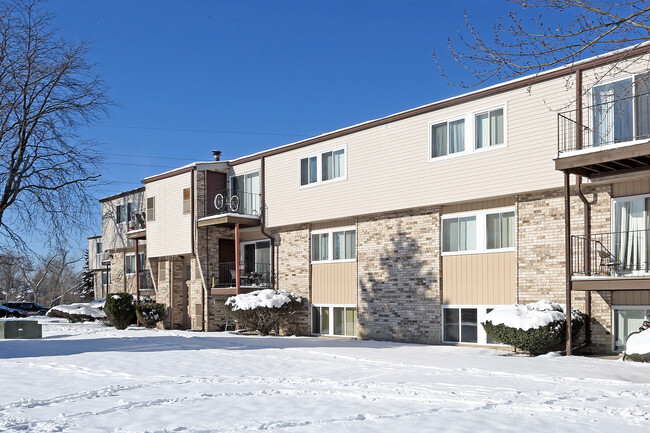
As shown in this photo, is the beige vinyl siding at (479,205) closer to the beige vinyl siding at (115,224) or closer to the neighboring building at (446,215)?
the neighboring building at (446,215)

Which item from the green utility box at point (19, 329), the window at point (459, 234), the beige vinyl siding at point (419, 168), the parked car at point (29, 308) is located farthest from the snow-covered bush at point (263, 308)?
the parked car at point (29, 308)

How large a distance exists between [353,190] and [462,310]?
5297 millimetres

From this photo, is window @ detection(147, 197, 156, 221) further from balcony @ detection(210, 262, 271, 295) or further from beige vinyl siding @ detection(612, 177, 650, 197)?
beige vinyl siding @ detection(612, 177, 650, 197)

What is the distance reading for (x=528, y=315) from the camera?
15.7 meters

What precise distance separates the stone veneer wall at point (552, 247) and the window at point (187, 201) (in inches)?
556

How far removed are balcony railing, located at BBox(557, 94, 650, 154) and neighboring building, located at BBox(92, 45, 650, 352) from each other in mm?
33

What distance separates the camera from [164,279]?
3012 cm

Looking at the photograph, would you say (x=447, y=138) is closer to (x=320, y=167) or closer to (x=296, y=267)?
(x=320, y=167)

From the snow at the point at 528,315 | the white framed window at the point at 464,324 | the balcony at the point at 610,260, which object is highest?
the balcony at the point at 610,260

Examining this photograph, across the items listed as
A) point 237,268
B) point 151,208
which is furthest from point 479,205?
point 151,208

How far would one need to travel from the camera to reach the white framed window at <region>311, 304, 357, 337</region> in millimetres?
22547

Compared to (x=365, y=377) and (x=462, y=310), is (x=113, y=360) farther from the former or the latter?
(x=462, y=310)

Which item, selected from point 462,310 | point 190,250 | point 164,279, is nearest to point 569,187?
point 462,310

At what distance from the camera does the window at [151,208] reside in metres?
29.9
